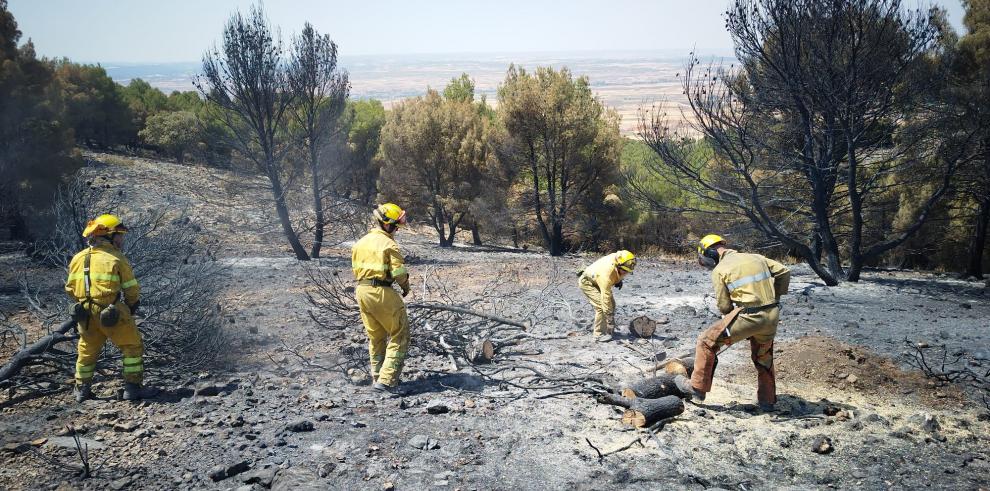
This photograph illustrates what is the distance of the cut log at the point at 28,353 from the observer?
→ 5.93 meters

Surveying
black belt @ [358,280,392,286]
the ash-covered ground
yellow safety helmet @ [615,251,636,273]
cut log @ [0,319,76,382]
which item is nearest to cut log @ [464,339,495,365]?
the ash-covered ground

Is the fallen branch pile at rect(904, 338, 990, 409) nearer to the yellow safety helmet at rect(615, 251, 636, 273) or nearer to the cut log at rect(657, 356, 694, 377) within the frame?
the cut log at rect(657, 356, 694, 377)

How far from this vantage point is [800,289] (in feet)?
38.7

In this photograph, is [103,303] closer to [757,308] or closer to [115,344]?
[115,344]

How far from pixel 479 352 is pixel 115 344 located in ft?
11.4

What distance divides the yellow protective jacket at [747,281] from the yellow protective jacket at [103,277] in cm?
520

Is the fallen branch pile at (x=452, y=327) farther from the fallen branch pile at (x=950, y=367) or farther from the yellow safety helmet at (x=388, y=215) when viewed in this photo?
the fallen branch pile at (x=950, y=367)

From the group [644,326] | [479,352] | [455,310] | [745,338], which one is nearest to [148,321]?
[455,310]

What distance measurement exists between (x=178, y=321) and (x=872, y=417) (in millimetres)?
6643

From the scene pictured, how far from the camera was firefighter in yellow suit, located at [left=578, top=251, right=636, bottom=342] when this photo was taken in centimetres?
779

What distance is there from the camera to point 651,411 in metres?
5.20

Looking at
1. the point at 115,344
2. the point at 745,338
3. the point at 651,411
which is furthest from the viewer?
the point at 115,344

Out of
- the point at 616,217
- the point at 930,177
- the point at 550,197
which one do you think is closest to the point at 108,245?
the point at 930,177

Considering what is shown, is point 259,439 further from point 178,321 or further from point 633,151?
Answer: point 633,151
